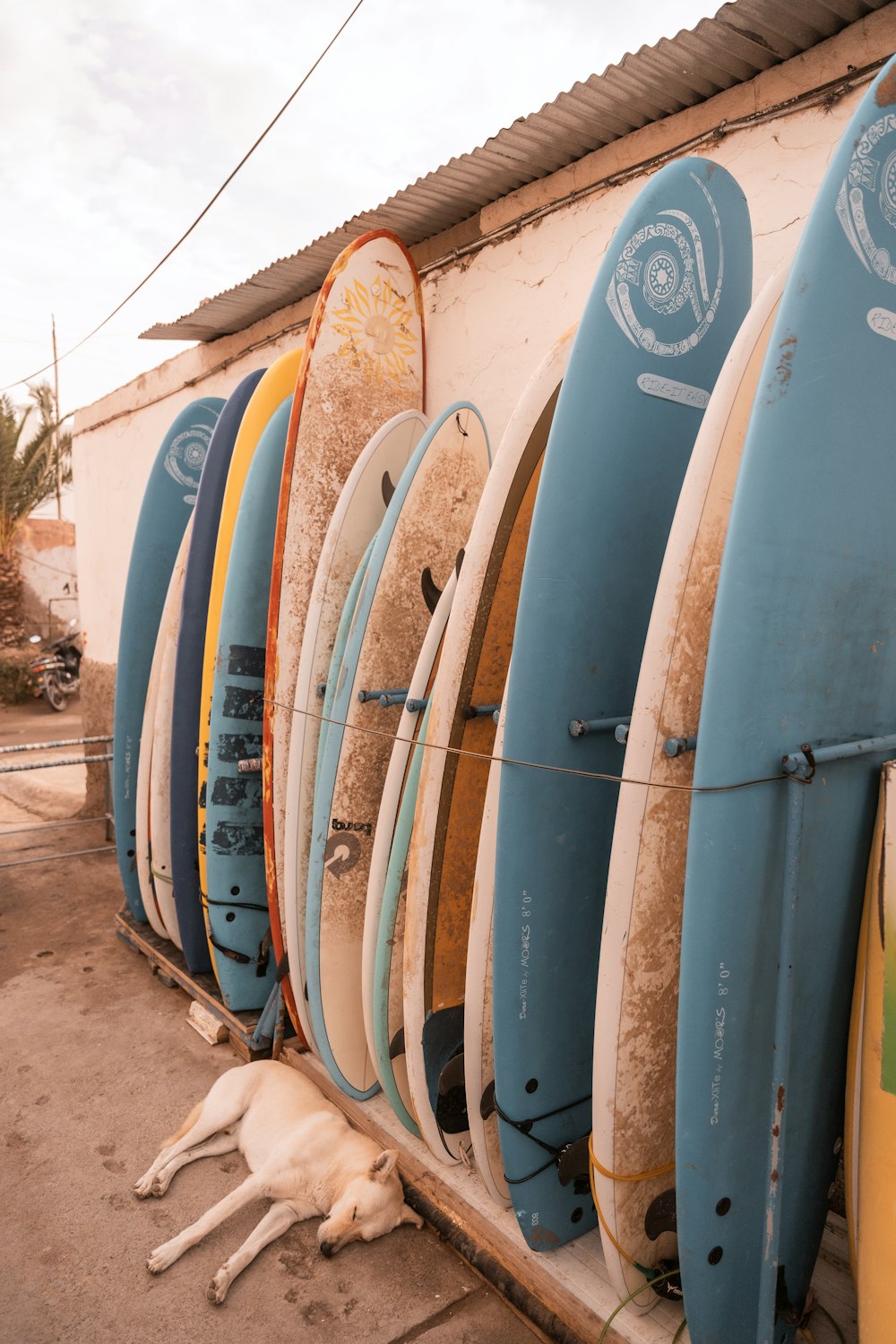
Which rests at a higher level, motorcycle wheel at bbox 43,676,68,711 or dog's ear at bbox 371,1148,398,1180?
motorcycle wheel at bbox 43,676,68,711

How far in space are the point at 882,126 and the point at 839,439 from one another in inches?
19.3

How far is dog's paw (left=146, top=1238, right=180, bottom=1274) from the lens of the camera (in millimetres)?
1911

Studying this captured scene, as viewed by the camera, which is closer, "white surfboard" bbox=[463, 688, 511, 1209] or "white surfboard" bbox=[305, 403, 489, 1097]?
"white surfboard" bbox=[463, 688, 511, 1209]

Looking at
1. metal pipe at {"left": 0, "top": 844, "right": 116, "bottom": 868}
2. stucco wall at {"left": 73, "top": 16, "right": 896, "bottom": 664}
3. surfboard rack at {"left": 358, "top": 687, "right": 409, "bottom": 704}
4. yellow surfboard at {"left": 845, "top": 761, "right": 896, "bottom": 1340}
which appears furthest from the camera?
metal pipe at {"left": 0, "top": 844, "right": 116, "bottom": 868}

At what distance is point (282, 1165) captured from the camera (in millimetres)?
2127

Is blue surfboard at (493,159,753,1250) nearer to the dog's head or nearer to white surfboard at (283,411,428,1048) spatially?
the dog's head

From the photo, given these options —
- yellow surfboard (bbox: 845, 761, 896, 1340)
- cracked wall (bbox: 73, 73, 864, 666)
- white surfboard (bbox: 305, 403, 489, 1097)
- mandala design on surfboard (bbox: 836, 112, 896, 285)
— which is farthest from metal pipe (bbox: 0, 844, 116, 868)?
mandala design on surfboard (bbox: 836, 112, 896, 285)

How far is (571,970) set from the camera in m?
1.79

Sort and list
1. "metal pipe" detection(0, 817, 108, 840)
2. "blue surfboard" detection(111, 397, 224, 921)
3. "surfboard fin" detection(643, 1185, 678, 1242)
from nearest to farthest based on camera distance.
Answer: "surfboard fin" detection(643, 1185, 678, 1242) → "blue surfboard" detection(111, 397, 224, 921) → "metal pipe" detection(0, 817, 108, 840)

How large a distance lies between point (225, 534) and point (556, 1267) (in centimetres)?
227

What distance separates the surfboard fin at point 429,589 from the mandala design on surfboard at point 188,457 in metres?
1.72

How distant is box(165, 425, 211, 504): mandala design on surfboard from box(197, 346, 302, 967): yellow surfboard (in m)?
0.78

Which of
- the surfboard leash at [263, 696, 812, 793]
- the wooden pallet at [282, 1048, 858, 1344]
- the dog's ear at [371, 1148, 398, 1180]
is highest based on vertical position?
the surfboard leash at [263, 696, 812, 793]

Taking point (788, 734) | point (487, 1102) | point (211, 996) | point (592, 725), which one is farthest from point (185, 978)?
point (788, 734)
